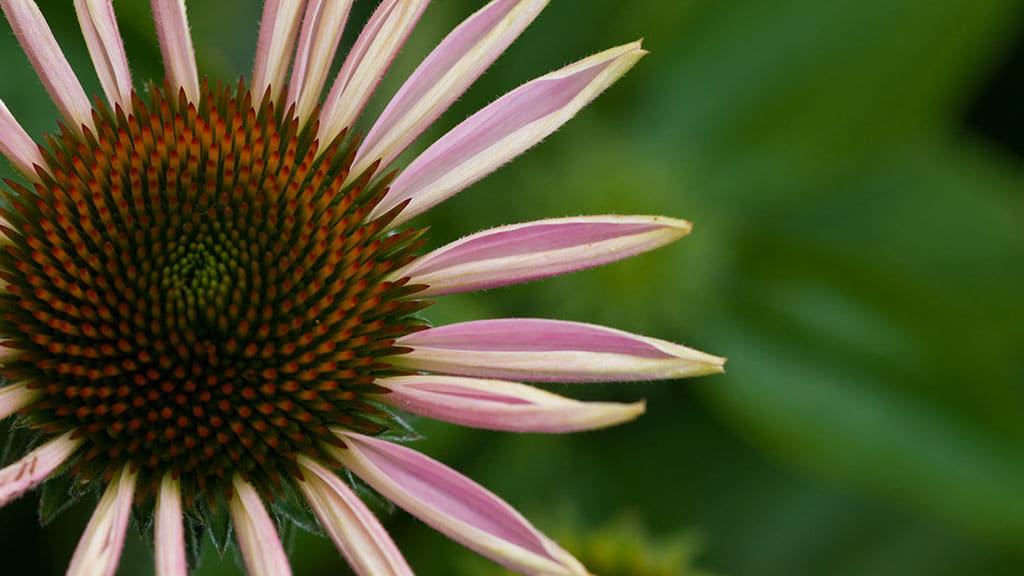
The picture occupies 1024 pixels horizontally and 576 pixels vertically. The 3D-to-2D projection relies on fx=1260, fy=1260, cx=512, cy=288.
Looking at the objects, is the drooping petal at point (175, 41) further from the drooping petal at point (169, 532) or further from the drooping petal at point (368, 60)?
the drooping petal at point (169, 532)

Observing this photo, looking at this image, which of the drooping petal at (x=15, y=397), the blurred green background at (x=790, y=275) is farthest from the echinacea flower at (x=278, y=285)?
the blurred green background at (x=790, y=275)

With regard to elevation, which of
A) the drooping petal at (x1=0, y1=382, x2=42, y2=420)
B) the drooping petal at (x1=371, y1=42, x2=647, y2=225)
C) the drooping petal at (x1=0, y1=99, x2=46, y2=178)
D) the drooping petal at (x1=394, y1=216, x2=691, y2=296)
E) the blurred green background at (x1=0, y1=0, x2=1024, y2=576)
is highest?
the drooping petal at (x1=0, y1=99, x2=46, y2=178)

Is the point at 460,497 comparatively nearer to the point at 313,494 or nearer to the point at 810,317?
the point at 313,494

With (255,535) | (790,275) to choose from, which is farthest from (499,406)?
(790,275)

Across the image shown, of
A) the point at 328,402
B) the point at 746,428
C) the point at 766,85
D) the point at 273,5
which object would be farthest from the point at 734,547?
the point at 273,5

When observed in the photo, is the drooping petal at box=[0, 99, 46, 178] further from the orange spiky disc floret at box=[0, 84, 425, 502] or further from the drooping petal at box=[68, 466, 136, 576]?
the drooping petal at box=[68, 466, 136, 576]

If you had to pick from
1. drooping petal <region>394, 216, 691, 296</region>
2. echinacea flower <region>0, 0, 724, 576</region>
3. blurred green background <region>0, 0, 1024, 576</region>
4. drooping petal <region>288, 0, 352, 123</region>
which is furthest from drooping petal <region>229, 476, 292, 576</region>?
blurred green background <region>0, 0, 1024, 576</region>
